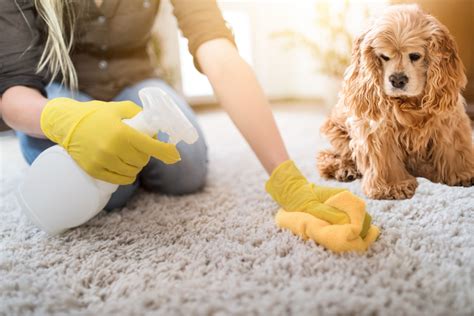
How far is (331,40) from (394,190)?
0.24m

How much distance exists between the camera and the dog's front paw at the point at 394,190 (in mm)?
603

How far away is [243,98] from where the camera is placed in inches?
29.1

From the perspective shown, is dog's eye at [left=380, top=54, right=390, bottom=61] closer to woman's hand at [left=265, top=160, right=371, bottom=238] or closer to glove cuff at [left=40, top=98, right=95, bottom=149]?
woman's hand at [left=265, top=160, right=371, bottom=238]

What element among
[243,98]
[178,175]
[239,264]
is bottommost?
[178,175]

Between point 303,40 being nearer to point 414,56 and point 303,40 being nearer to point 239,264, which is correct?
point 414,56

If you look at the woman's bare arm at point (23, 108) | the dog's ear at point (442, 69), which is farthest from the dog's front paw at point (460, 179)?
the woman's bare arm at point (23, 108)

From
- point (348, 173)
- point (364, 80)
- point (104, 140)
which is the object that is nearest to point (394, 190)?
point (348, 173)

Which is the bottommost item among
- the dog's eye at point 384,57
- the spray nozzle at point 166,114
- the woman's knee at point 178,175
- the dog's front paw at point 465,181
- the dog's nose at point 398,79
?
the woman's knee at point 178,175

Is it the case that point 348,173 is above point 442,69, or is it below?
below

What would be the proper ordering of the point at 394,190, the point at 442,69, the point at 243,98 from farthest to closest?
the point at 243,98 → the point at 394,190 → the point at 442,69

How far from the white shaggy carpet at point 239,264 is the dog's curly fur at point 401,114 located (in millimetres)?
34

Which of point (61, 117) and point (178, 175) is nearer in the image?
point (61, 117)

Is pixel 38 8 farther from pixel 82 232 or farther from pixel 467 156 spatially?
pixel 467 156

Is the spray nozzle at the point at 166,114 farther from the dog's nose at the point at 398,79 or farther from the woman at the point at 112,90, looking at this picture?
the dog's nose at the point at 398,79
